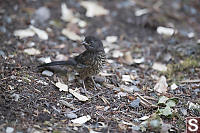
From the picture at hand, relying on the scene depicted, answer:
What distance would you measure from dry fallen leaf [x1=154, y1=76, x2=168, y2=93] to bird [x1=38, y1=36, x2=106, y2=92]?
3.45 feet

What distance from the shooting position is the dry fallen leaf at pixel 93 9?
7.94 m

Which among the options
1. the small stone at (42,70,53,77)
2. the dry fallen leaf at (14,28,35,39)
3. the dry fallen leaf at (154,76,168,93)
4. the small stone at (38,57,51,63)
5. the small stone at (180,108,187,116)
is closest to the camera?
the small stone at (180,108,187,116)

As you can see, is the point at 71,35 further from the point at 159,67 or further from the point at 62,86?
the point at 62,86

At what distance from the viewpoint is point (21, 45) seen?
6.29 m

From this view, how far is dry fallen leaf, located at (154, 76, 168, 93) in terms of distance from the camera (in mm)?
5508

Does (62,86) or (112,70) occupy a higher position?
(112,70)

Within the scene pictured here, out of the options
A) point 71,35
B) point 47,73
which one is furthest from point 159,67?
point 47,73

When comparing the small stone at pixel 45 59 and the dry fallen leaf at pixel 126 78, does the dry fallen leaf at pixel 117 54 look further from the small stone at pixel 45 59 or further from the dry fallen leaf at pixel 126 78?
the small stone at pixel 45 59

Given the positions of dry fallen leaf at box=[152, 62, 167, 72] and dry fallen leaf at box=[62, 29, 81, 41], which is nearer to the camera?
dry fallen leaf at box=[152, 62, 167, 72]

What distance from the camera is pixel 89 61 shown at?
5.46m

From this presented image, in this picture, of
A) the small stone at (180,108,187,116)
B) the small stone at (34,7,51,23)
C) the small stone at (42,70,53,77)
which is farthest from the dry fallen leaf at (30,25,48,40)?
the small stone at (180,108,187,116)

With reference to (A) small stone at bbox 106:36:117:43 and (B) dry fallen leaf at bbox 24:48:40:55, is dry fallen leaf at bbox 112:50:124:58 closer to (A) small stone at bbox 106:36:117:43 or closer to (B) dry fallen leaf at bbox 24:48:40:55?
(A) small stone at bbox 106:36:117:43

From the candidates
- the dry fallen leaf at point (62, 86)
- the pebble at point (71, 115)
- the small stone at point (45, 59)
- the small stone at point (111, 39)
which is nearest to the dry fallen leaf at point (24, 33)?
the small stone at point (45, 59)

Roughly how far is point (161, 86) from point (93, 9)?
3.27 m
